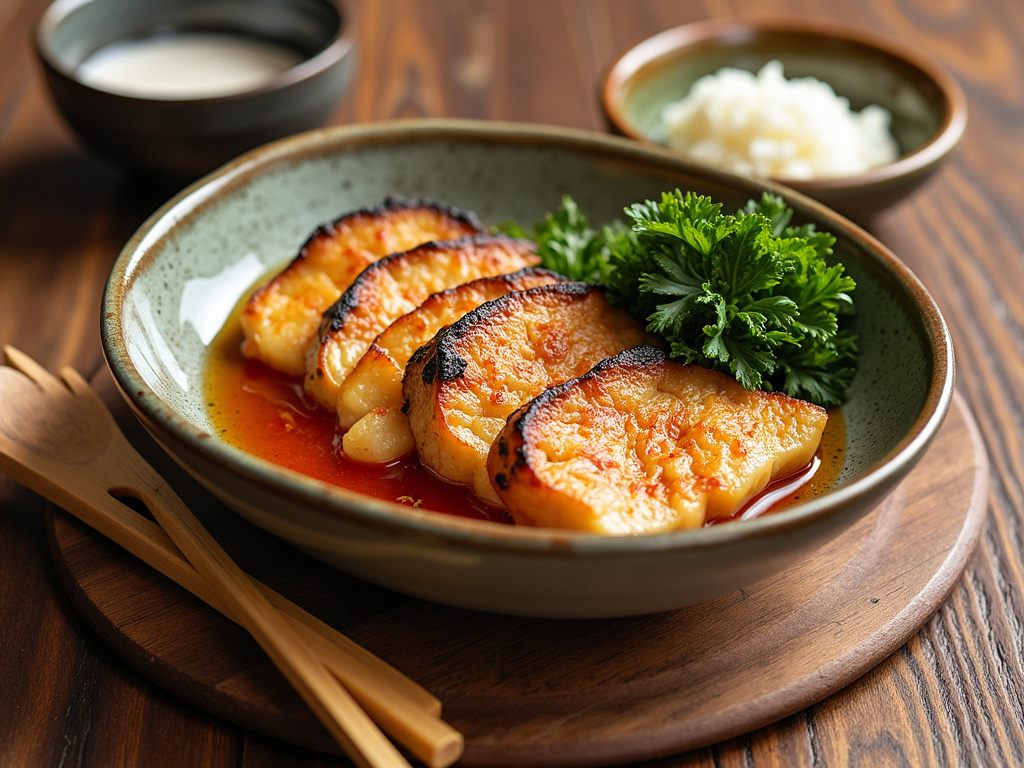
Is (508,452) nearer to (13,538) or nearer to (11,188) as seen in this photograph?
(13,538)

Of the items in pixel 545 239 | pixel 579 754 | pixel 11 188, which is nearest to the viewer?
pixel 579 754

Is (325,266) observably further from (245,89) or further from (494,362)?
(245,89)

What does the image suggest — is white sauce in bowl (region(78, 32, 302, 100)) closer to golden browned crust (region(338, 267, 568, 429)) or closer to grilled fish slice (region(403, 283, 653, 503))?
golden browned crust (region(338, 267, 568, 429))

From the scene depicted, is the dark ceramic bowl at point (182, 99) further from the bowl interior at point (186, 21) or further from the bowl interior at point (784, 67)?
the bowl interior at point (784, 67)

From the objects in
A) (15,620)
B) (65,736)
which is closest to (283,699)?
(65,736)

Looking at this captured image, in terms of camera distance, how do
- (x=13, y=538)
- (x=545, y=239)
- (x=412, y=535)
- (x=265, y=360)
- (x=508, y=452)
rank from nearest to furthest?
(x=412, y=535) < (x=508, y=452) < (x=13, y=538) < (x=265, y=360) < (x=545, y=239)

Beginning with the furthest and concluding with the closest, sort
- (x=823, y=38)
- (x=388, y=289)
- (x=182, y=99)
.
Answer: (x=823, y=38) → (x=182, y=99) → (x=388, y=289)

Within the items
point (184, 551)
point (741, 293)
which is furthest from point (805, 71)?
point (184, 551)
